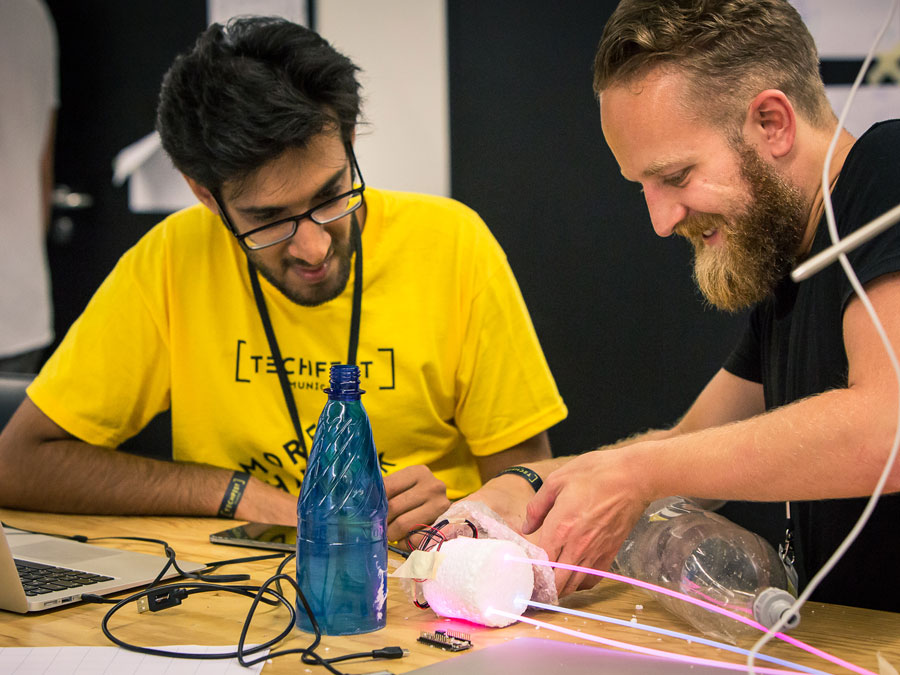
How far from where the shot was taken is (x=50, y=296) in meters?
3.55

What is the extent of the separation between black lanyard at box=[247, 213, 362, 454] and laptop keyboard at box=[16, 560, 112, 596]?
2.06 feet

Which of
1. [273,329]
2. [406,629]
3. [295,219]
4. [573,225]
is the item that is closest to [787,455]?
[406,629]

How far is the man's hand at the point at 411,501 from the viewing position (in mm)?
1296

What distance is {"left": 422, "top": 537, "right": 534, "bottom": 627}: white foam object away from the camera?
2.99 ft

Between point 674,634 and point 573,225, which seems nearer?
point 674,634

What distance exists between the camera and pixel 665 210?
1.24 meters

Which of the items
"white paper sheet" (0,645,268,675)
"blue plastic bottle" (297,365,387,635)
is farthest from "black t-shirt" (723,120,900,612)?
"white paper sheet" (0,645,268,675)

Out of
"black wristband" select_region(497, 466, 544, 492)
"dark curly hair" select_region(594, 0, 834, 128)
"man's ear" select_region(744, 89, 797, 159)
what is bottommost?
"black wristband" select_region(497, 466, 544, 492)

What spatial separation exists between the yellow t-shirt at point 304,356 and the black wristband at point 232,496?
170 millimetres

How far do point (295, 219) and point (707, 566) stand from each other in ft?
3.28

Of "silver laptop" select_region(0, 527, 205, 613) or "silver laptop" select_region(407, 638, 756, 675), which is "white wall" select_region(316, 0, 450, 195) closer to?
"silver laptop" select_region(0, 527, 205, 613)

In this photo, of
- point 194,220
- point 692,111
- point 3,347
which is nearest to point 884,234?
point 692,111

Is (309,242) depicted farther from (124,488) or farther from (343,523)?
(343,523)

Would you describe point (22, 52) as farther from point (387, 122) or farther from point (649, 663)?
point (649, 663)
